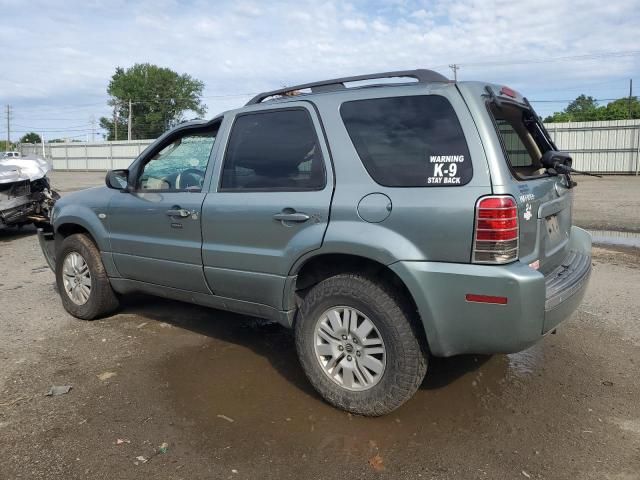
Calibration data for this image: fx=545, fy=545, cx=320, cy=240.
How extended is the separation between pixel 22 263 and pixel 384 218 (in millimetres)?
6983

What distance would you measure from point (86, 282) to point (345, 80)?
3170 mm

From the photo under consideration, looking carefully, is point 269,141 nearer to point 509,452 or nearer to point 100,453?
point 100,453

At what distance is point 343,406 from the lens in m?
3.37

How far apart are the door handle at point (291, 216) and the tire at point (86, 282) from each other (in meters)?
2.30

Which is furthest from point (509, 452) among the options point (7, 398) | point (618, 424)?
point (7, 398)

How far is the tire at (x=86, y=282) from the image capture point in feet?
16.4

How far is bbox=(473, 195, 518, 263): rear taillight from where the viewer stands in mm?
2840

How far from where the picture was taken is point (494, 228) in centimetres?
284

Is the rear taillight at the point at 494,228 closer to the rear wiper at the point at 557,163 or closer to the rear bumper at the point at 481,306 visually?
the rear bumper at the point at 481,306

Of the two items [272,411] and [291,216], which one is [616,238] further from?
[272,411]

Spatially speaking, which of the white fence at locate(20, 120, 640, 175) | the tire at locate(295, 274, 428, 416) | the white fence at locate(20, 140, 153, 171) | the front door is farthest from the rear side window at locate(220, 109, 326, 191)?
the white fence at locate(20, 140, 153, 171)

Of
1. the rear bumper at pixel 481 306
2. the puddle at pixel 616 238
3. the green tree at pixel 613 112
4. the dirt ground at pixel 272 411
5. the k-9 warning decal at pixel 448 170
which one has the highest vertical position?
the green tree at pixel 613 112

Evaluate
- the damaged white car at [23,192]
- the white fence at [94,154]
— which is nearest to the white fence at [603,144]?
the damaged white car at [23,192]

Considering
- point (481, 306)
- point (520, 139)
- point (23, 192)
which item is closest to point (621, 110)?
point (23, 192)
